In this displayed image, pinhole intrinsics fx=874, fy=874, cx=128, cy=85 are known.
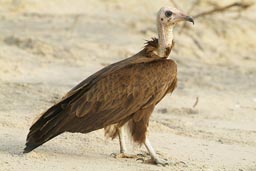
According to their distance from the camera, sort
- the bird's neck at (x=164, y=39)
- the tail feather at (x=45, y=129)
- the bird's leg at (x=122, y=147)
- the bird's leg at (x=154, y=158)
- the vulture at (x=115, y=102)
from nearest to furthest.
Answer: the tail feather at (x=45, y=129) < the vulture at (x=115, y=102) < the bird's leg at (x=154, y=158) < the bird's leg at (x=122, y=147) < the bird's neck at (x=164, y=39)

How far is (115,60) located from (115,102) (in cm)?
644

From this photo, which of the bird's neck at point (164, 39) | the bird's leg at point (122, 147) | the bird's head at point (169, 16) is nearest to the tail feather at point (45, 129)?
the bird's leg at point (122, 147)

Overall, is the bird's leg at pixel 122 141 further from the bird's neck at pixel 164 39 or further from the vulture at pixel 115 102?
the bird's neck at pixel 164 39

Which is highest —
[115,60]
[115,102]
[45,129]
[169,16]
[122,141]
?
[169,16]

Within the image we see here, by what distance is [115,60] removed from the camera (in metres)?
14.5

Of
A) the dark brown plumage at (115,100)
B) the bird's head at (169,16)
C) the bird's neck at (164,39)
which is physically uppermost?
the bird's head at (169,16)

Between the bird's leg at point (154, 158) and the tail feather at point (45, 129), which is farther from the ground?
the tail feather at point (45, 129)

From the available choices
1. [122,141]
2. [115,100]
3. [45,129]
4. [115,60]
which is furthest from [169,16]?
[115,60]

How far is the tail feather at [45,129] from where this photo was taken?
7.81m

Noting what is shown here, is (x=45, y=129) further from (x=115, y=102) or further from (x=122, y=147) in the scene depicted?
(x=122, y=147)

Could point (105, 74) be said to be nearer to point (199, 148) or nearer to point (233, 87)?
point (199, 148)

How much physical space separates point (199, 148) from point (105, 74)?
1477 millimetres

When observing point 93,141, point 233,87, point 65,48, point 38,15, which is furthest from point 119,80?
point 38,15

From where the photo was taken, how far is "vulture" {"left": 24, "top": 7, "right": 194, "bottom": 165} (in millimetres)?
7918
